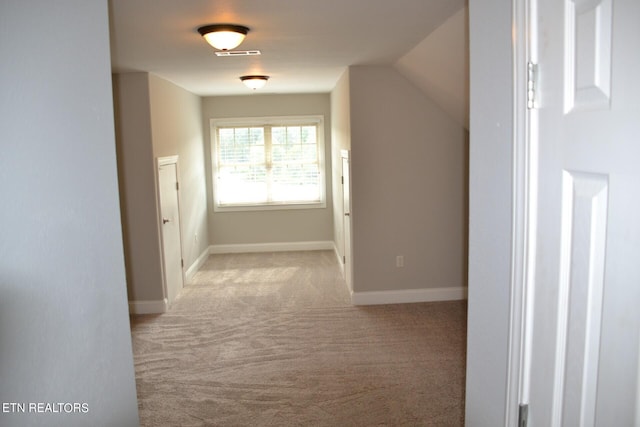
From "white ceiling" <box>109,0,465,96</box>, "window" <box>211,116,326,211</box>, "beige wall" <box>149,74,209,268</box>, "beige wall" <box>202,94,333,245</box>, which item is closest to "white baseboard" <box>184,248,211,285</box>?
"beige wall" <box>149,74,209,268</box>

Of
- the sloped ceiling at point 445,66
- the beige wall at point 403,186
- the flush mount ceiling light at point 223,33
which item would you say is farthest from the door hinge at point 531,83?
the beige wall at point 403,186

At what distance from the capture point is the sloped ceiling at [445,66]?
3334 millimetres

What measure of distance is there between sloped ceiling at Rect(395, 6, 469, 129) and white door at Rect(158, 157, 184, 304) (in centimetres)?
274

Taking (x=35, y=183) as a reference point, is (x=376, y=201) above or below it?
below

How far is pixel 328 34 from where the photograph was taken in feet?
11.7

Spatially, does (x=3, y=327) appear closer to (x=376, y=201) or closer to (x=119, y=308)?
(x=119, y=308)

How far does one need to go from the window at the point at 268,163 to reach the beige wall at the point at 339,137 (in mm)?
444

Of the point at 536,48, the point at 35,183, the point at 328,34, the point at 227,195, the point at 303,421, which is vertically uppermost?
the point at 328,34

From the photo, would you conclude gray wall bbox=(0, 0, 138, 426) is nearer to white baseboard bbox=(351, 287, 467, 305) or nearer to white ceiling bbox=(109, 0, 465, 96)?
white ceiling bbox=(109, 0, 465, 96)

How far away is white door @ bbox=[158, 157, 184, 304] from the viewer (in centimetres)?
541

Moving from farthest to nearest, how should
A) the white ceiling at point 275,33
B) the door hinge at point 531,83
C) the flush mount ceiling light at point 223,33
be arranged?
the flush mount ceiling light at point 223,33
the white ceiling at point 275,33
the door hinge at point 531,83

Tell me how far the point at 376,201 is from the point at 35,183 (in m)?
4.24

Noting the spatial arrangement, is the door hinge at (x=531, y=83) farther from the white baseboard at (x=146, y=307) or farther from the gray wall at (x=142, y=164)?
the white baseboard at (x=146, y=307)

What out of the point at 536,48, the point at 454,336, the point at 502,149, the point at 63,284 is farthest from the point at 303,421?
the point at 536,48
